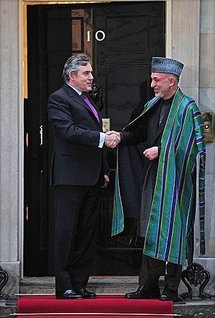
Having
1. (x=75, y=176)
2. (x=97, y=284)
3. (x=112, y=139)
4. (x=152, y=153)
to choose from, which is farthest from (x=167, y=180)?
(x=97, y=284)

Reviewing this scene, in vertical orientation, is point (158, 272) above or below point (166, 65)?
below

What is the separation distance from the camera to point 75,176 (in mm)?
7066

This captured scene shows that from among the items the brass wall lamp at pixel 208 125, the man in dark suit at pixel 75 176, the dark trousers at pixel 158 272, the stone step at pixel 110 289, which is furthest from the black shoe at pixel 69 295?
the brass wall lamp at pixel 208 125

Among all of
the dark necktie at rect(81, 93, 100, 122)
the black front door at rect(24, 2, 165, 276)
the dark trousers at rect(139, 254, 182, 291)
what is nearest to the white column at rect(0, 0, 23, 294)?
the black front door at rect(24, 2, 165, 276)

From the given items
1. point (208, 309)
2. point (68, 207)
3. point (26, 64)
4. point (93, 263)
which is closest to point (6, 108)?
point (26, 64)

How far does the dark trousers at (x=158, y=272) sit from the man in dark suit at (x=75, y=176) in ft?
1.40

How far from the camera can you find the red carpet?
23.2ft

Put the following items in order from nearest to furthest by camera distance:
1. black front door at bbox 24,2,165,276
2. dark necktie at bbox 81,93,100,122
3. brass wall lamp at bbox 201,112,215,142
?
dark necktie at bbox 81,93,100,122, brass wall lamp at bbox 201,112,215,142, black front door at bbox 24,2,165,276

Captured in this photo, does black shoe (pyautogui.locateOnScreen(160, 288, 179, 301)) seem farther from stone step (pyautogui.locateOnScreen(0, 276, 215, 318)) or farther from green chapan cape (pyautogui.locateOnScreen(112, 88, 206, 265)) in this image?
green chapan cape (pyautogui.locateOnScreen(112, 88, 206, 265))

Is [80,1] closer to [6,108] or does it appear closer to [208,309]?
[6,108]

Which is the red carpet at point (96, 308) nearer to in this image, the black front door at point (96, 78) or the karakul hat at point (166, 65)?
the black front door at point (96, 78)

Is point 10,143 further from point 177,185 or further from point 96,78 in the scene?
point 177,185

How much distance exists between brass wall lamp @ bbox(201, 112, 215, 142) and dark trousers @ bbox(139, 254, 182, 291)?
1058mm

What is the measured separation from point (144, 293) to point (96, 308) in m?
0.39
